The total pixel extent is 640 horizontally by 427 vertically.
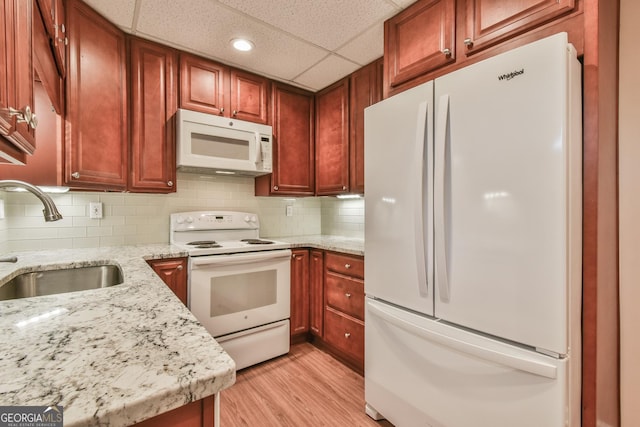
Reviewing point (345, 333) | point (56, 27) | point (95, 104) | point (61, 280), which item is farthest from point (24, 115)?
point (345, 333)

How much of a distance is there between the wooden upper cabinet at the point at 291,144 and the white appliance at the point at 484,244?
1315mm

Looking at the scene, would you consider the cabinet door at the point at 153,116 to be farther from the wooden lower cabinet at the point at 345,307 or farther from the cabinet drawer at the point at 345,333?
the cabinet drawer at the point at 345,333

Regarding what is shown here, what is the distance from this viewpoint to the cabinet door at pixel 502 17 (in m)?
1.16

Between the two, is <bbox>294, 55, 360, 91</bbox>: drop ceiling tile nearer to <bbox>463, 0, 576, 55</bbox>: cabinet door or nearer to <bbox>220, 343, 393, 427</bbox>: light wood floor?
<bbox>463, 0, 576, 55</bbox>: cabinet door

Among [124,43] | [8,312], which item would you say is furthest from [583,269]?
[124,43]

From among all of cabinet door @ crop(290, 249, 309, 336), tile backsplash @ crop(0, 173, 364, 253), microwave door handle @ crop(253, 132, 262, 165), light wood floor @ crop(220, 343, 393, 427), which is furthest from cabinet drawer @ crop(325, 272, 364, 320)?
microwave door handle @ crop(253, 132, 262, 165)

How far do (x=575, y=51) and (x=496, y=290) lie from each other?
911 millimetres

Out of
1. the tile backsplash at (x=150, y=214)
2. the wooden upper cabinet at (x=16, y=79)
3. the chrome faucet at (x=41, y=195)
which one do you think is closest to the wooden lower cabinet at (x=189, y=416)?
the wooden upper cabinet at (x=16, y=79)

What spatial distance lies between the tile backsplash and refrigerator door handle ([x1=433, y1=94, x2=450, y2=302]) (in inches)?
60.8

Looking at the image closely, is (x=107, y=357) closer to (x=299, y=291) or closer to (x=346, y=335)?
(x=346, y=335)

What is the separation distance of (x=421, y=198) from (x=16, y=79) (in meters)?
1.36

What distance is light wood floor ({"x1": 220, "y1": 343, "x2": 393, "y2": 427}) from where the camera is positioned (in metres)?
1.71

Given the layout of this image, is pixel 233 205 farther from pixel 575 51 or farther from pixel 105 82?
pixel 575 51

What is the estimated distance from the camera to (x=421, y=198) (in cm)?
134
